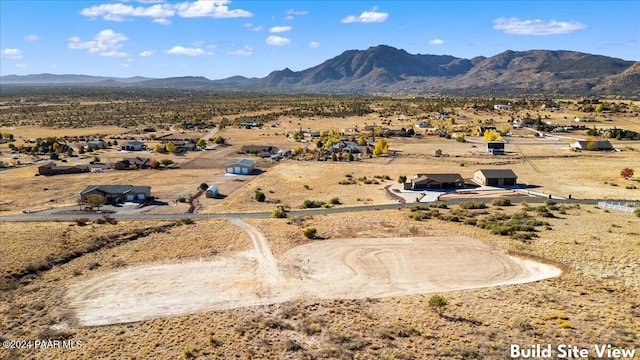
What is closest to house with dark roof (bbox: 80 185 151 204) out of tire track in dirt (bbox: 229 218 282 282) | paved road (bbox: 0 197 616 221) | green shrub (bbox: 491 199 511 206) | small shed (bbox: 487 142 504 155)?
paved road (bbox: 0 197 616 221)

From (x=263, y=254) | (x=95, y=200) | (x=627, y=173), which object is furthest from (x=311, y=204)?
(x=627, y=173)

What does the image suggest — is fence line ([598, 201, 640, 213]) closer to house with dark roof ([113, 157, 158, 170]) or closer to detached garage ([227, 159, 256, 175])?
detached garage ([227, 159, 256, 175])

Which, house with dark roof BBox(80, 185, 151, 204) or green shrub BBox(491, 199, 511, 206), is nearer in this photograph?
green shrub BBox(491, 199, 511, 206)

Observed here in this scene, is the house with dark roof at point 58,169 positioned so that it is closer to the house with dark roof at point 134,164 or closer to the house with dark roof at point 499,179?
the house with dark roof at point 134,164

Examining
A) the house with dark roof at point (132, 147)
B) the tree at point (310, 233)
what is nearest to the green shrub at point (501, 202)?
the tree at point (310, 233)

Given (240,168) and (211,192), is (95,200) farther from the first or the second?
(240,168)

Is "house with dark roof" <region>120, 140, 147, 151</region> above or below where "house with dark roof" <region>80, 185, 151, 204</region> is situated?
above

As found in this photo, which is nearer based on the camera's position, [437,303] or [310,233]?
[437,303]
